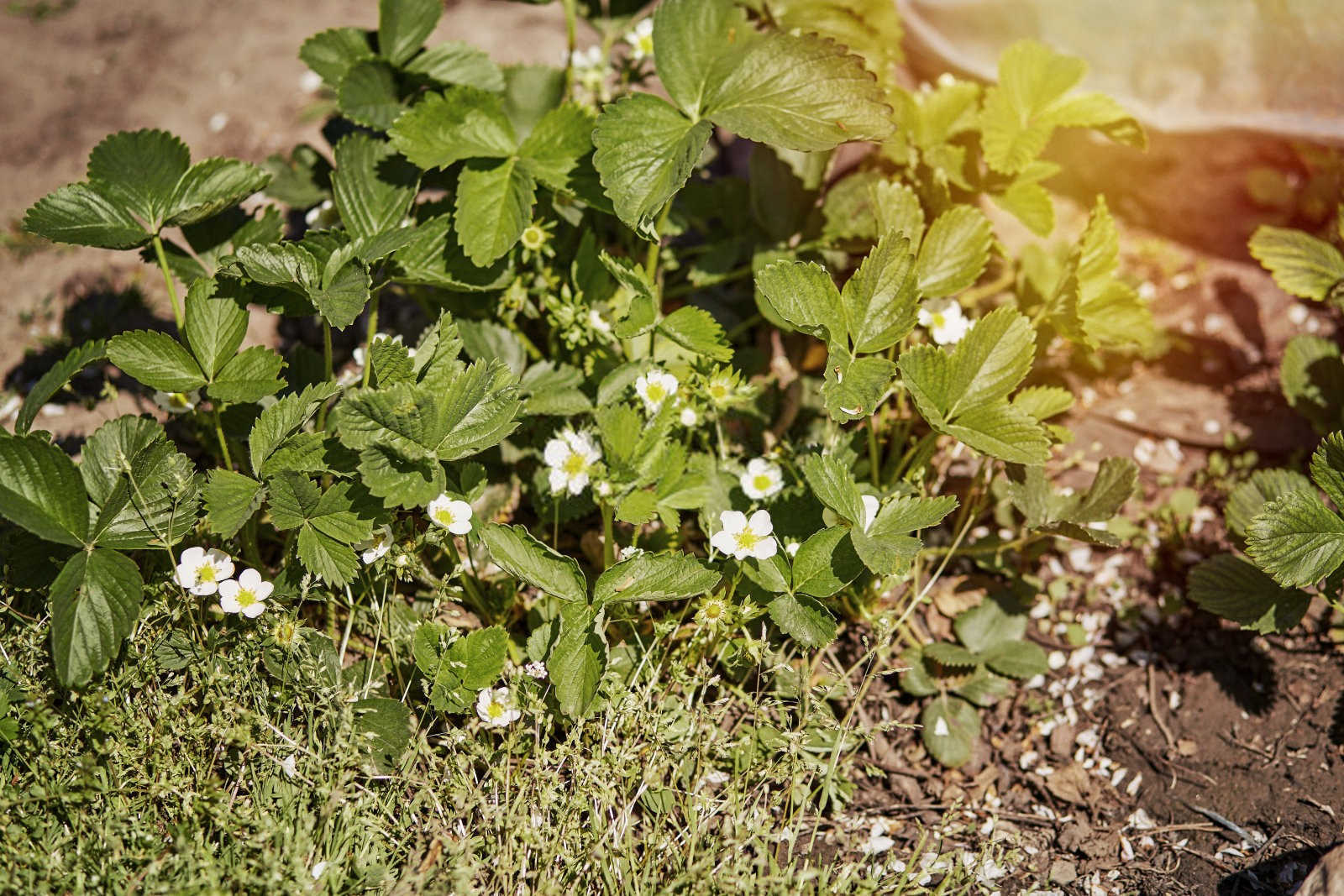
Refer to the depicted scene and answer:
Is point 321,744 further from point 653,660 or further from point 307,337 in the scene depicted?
point 307,337

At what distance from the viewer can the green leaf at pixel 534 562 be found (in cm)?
168

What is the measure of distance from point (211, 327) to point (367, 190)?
418 mm

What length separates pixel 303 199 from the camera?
2.34 m

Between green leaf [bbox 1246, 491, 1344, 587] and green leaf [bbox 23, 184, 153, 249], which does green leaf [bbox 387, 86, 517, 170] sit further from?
green leaf [bbox 1246, 491, 1344, 587]

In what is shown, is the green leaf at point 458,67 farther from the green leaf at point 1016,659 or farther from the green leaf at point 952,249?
the green leaf at point 1016,659

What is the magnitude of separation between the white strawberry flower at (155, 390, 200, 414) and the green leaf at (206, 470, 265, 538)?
37 centimetres

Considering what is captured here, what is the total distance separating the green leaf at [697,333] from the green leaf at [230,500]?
0.80 metres

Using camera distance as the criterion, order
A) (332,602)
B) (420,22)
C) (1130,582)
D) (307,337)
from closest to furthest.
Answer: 1. (332,602)
2. (420,22)
3. (1130,582)
4. (307,337)

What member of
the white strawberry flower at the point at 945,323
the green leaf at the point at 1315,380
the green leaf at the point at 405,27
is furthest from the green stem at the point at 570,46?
the green leaf at the point at 1315,380

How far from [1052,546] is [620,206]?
134 cm

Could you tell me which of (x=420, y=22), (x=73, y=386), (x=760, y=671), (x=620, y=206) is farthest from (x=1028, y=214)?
(x=73, y=386)

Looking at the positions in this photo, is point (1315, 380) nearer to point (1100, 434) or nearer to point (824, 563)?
point (1100, 434)

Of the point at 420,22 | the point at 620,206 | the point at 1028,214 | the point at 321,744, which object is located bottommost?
the point at 321,744

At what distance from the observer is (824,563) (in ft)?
5.74
